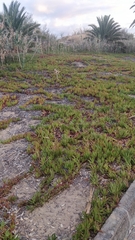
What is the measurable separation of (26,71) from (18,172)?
651cm

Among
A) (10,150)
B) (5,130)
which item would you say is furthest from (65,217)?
(5,130)

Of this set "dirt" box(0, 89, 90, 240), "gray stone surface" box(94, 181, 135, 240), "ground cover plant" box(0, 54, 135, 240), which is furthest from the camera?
"ground cover plant" box(0, 54, 135, 240)

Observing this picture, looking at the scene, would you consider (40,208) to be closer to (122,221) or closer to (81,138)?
(122,221)

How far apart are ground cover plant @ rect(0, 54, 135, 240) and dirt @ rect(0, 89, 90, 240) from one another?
0.07m

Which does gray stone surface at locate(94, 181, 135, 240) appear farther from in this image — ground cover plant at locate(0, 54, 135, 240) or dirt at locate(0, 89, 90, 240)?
dirt at locate(0, 89, 90, 240)

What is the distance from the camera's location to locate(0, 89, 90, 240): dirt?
92.2 inches

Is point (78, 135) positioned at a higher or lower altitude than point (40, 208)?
higher

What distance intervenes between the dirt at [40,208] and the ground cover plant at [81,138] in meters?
0.07

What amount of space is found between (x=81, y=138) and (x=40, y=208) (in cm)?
158

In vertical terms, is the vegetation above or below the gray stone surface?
above

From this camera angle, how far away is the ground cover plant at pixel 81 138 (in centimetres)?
267

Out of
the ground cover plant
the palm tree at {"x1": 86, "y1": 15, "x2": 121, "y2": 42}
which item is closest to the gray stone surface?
the ground cover plant

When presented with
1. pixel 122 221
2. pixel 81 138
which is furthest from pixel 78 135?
pixel 122 221

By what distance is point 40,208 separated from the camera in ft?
8.52
